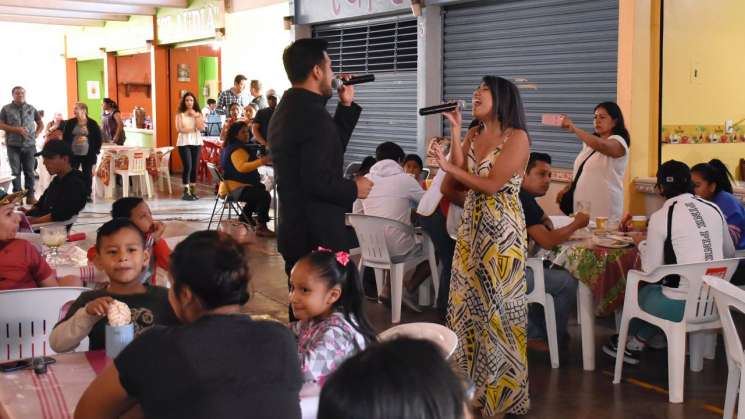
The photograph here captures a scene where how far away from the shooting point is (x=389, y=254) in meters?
6.08

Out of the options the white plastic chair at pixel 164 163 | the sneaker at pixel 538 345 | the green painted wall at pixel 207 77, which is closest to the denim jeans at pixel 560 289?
the sneaker at pixel 538 345

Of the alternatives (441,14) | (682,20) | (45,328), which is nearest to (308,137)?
(45,328)

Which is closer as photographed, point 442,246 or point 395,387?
point 395,387

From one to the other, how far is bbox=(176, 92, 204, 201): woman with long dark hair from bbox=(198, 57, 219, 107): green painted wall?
515 centimetres

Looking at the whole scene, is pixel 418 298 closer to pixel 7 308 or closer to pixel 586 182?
pixel 586 182

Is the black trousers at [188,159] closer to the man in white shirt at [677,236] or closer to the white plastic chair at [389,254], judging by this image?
the white plastic chair at [389,254]

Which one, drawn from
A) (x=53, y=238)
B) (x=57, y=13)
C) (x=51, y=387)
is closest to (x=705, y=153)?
(x=53, y=238)

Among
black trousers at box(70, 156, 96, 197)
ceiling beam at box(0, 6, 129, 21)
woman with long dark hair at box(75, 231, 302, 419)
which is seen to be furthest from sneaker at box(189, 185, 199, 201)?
woman with long dark hair at box(75, 231, 302, 419)

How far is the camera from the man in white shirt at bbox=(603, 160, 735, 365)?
432 centimetres

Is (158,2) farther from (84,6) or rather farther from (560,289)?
(560,289)

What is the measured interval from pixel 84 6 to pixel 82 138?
18.6 feet

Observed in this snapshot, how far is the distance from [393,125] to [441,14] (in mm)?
1666

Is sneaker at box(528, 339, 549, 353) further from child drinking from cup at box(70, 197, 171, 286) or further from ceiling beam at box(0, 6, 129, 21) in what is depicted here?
ceiling beam at box(0, 6, 129, 21)

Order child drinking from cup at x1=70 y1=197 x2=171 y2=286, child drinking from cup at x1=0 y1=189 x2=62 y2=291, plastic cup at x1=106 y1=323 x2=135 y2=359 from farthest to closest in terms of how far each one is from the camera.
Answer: child drinking from cup at x1=70 y1=197 x2=171 y2=286 → child drinking from cup at x1=0 y1=189 x2=62 y2=291 → plastic cup at x1=106 y1=323 x2=135 y2=359
